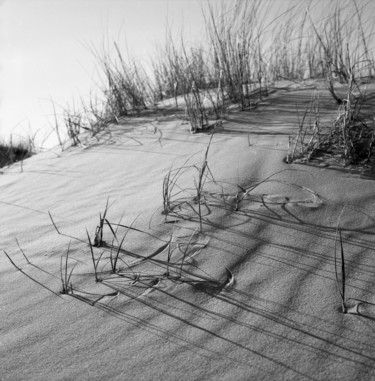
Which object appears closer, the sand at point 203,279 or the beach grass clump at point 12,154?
the sand at point 203,279

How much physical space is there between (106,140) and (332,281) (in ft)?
7.90

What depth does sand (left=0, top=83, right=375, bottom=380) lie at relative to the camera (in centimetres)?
93

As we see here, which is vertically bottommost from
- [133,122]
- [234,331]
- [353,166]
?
[234,331]

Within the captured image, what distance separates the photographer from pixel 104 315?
1.11 metres

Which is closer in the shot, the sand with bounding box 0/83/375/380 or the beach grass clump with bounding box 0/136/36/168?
the sand with bounding box 0/83/375/380

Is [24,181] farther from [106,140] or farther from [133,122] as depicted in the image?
[133,122]

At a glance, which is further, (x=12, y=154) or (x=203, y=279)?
(x=12, y=154)

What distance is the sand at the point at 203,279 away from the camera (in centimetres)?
93

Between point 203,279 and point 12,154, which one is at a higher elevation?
point 12,154

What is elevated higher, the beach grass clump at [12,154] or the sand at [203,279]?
the beach grass clump at [12,154]

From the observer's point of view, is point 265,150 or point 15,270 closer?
point 15,270

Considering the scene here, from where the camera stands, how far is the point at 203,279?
1.23 m

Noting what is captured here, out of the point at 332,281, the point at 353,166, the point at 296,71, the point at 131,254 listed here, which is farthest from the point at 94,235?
the point at 296,71

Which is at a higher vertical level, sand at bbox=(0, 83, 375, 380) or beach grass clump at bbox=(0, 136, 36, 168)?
beach grass clump at bbox=(0, 136, 36, 168)
